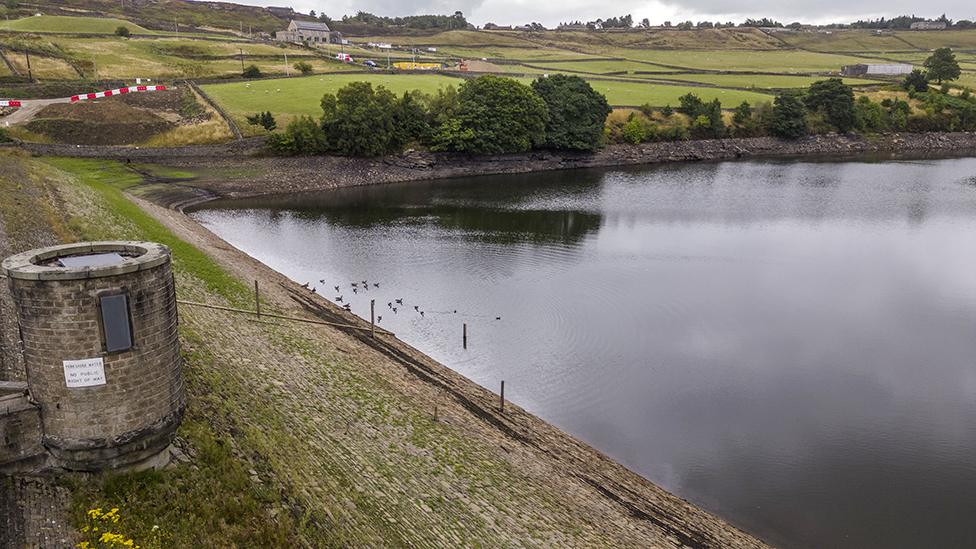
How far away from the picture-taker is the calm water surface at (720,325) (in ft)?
76.0

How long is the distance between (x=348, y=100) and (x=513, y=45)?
118 m

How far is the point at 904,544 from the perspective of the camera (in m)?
20.2

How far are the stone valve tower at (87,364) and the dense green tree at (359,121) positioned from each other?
220 feet

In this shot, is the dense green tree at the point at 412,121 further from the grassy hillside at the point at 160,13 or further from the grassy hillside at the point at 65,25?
the grassy hillside at the point at 160,13

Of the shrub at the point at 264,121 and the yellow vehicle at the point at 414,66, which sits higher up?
the yellow vehicle at the point at 414,66

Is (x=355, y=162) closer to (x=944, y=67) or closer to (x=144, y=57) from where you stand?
(x=144, y=57)

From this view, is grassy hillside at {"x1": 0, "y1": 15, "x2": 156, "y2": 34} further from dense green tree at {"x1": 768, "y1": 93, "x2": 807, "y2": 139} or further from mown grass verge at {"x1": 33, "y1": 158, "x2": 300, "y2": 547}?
mown grass verge at {"x1": 33, "y1": 158, "x2": 300, "y2": 547}

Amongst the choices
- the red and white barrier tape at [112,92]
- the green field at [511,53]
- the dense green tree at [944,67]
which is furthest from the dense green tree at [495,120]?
the dense green tree at [944,67]

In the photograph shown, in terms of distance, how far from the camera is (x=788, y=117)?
368ft

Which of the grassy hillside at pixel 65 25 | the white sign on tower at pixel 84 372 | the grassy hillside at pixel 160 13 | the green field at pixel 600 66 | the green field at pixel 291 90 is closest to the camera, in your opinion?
the white sign on tower at pixel 84 372

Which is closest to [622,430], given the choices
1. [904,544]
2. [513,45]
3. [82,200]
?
[904,544]

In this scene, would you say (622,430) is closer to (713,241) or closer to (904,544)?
(904,544)

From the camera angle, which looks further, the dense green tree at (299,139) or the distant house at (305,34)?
the distant house at (305,34)

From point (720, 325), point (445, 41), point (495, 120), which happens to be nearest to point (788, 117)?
point (495, 120)
